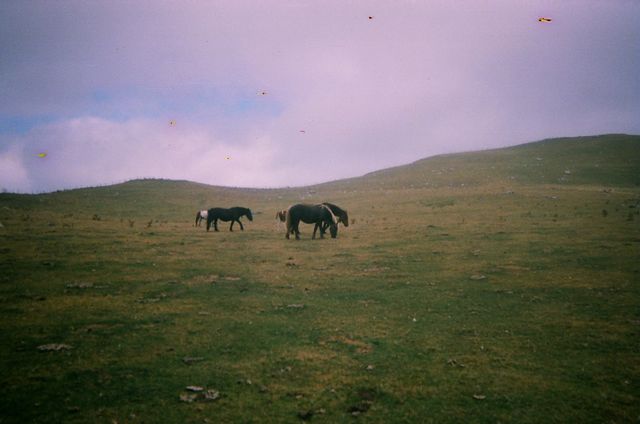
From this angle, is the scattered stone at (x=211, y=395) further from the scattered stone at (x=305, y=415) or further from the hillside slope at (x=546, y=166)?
the hillside slope at (x=546, y=166)

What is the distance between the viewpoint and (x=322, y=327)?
895cm

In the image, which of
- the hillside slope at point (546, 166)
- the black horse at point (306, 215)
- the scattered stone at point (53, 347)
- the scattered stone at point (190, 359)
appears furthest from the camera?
the hillside slope at point (546, 166)

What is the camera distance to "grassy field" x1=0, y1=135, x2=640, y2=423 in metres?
5.76

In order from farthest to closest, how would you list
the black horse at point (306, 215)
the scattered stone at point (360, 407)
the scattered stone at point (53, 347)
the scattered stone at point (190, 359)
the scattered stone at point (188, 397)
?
the black horse at point (306, 215), the scattered stone at point (53, 347), the scattered stone at point (190, 359), the scattered stone at point (188, 397), the scattered stone at point (360, 407)

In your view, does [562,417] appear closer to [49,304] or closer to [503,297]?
[503,297]

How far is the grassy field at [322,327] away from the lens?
18.9ft

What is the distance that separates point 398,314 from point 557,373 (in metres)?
3.87

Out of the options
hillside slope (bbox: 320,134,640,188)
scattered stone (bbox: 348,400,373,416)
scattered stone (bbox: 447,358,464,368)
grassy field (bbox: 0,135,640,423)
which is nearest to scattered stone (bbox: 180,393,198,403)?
grassy field (bbox: 0,135,640,423)

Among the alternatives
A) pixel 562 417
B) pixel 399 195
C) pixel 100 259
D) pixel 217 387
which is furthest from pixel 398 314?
pixel 399 195

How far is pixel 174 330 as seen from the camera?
28.0 ft

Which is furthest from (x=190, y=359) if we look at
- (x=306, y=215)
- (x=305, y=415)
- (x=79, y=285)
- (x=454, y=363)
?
(x=306, y=215)

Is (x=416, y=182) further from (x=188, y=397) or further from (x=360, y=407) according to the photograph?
(x=188, y=397)

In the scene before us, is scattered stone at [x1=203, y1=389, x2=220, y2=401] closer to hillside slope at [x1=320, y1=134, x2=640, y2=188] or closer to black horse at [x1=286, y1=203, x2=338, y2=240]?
black horse at [x1=286, y1=203, x2=338, y2=240]

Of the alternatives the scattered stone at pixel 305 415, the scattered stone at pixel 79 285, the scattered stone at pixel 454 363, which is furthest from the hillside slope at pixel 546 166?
the scattered stone at pixel 305 415
